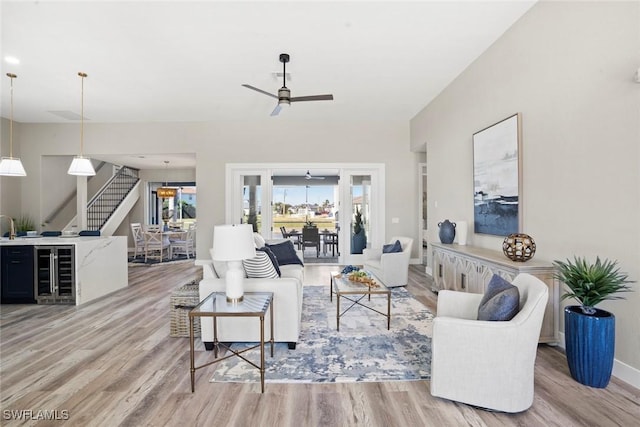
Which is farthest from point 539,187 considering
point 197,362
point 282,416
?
point 197,362

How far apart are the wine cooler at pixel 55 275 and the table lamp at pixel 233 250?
3287 mm

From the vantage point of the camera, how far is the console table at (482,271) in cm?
277

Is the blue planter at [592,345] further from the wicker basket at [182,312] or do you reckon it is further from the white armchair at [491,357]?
the wicker basket at [182,312]

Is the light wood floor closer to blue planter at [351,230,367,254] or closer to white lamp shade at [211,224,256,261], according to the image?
white lamp shade at [211,224,256,261]

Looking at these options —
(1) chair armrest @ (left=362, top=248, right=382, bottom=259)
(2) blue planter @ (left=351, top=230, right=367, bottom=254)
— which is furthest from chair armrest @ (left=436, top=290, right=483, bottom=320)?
(2) blue planter @ (left=351, top=230, right=367, bottom=254)

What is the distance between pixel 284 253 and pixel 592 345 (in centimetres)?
390

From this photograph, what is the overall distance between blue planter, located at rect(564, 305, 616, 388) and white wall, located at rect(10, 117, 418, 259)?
5059 millimetres

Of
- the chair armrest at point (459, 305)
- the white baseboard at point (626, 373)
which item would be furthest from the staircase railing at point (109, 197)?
the white baseboard at point (626, 373)

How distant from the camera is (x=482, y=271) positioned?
3336mm

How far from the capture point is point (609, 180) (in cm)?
234

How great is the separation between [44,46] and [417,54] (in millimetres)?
4683

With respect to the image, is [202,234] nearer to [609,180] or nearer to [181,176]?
[181,176]

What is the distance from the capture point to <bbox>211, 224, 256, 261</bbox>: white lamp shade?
7.97 feet

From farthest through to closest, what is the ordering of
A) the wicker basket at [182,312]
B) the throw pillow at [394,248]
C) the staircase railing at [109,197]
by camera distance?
1. the staircase railing at [109,197]
2. the throw pillow at [394,248]
3. the wicker basket at [182,312]
